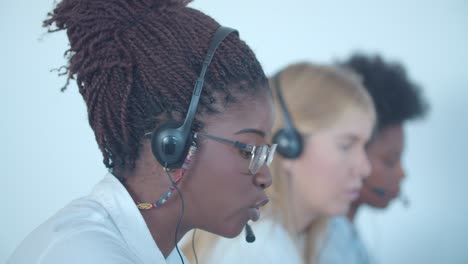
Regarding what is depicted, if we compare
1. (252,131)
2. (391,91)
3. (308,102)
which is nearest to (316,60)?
(308,102)

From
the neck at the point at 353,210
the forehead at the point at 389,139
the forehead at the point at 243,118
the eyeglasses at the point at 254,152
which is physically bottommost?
the neck at the point at 353,210

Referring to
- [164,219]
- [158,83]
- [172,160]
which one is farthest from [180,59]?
[164,219]

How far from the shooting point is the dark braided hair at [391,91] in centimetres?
219

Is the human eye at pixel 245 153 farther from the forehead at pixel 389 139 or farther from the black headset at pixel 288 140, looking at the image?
the forehead at pixel 389 139

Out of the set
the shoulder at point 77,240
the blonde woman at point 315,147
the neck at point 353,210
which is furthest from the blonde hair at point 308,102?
the shoulder at point 77,240

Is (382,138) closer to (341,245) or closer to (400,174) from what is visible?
(400,174)

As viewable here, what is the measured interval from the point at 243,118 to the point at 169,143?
0.55ft

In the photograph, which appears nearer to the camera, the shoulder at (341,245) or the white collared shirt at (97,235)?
the white collared shirt at (97,235)

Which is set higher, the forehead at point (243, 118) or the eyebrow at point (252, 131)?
the forehead at point (243, 118)

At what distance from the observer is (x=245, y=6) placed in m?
1.69

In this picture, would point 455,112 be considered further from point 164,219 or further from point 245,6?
point 164,219

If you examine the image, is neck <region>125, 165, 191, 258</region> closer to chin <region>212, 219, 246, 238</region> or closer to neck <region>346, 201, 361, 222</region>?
chin <region>212, 219, 246, 238</region>

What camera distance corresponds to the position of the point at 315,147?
163 cm

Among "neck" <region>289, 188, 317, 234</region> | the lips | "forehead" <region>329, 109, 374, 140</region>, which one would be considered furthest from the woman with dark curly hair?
the lips
